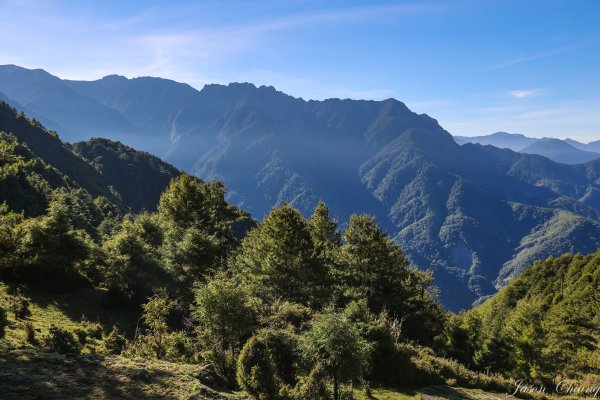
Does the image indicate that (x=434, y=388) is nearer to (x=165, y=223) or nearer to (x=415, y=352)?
(x=415, y=352)

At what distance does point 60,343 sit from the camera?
55.5 feet

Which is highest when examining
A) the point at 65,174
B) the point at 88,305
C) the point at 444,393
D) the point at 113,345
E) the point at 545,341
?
the point at 65,174

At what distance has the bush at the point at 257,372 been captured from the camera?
1559 centimetres

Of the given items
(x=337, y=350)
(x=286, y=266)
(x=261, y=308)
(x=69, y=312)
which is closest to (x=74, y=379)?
(x=337, y=350)

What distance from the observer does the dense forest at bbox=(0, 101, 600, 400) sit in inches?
700

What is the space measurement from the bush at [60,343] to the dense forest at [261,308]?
95 millimetres

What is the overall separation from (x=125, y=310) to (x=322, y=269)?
703 inches

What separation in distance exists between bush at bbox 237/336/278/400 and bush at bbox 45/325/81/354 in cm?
698

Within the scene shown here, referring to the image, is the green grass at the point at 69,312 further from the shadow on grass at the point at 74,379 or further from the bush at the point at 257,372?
the bush at the point at 257,372

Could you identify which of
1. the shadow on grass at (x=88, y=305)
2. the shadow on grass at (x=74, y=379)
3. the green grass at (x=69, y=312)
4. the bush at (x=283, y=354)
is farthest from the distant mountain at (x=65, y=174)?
the bush at (x=283, y=354)

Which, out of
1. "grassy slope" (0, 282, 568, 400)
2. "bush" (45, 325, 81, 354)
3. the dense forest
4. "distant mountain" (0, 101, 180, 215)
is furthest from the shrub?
"distant mountain" (0, 101, 180, 215)

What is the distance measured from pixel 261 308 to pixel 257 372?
10735mm

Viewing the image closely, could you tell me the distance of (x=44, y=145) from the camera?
15362 cm

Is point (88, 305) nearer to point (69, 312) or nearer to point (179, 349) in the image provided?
Result: point (69, 312)
